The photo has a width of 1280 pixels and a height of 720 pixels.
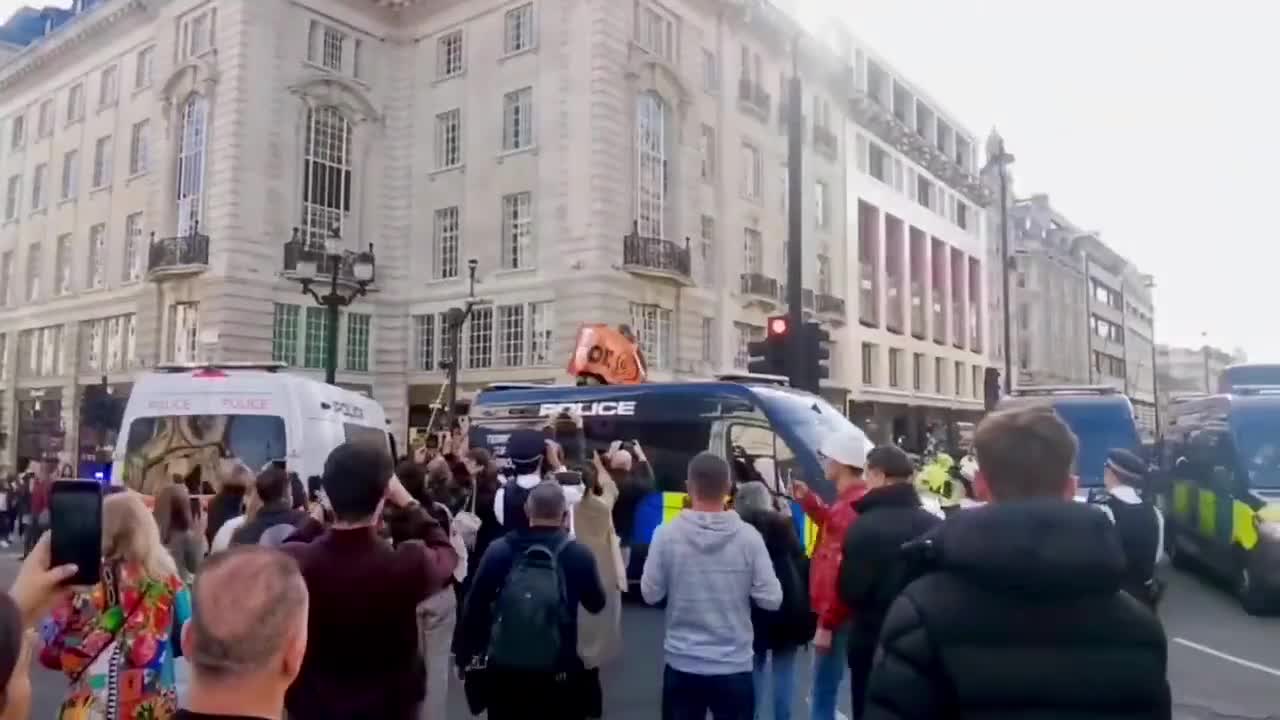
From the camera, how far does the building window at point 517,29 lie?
30.1m

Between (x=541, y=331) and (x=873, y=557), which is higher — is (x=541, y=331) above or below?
above

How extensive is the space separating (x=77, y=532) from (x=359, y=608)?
1.10 m

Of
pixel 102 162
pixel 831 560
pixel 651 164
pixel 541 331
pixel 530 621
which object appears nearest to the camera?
pixel 530 621

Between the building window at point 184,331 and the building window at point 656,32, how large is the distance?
53.1 ft

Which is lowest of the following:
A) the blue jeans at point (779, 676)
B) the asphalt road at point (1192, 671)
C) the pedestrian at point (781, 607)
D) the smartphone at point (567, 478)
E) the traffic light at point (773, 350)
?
the asphalt road at point (1192, 671)

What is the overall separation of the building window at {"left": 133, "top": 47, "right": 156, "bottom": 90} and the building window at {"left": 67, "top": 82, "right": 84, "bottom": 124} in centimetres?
449

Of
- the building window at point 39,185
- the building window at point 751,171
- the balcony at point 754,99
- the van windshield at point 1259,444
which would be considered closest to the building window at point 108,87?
the building window at point 39,185

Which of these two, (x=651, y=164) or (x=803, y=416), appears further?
(x=651, y=164)

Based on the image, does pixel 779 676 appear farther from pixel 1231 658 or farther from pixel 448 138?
pixel 448 138

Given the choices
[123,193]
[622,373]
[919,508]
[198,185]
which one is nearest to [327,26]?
[198,185]

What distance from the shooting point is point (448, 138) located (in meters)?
32.2

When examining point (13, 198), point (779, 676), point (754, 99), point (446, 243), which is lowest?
point (779, 676)

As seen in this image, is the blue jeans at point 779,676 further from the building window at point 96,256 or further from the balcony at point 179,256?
the building window at point 96,256

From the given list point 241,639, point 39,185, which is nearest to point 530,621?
point 241,639
